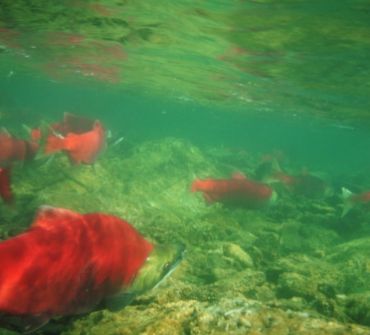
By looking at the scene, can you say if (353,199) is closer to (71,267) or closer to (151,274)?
(151,274)

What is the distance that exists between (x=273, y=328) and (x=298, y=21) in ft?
42.3

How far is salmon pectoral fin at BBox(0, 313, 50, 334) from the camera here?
267 centimetres

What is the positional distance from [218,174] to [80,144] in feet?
44.8

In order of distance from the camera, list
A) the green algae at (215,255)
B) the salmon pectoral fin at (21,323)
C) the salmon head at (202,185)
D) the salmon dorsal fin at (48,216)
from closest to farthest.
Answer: the salmon pectoral fin at (21,323)
the salmon dorsal fin at (48,216)
the green algae at (215,255)
the salmon head at (202,185)

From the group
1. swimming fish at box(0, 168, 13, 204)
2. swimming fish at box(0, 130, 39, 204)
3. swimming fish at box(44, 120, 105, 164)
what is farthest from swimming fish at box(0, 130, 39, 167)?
swimming fish at box(0, 168, 13, 204)

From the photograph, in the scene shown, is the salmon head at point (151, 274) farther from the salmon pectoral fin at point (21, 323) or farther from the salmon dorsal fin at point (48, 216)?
the salmon dorsal fin at point (48, 216)

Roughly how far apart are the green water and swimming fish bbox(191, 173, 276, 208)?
0.92 meters

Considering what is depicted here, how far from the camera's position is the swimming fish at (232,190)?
1208 cm

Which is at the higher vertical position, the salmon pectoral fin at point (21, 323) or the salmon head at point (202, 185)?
the salmon pectoral fin at point (21, 323)

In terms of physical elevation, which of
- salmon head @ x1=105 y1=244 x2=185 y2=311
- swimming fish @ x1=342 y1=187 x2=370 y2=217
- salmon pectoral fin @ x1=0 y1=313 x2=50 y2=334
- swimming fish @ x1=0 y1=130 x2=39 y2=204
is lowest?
swimming fish @ x1=342 y1=187 x2=370 y2=217

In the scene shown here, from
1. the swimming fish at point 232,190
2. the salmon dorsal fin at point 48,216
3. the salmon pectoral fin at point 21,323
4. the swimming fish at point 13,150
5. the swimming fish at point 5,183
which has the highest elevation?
the salmon dorsal fin at point 48,216

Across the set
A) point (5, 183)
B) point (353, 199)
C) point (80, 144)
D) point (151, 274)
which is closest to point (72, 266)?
point (151, 274)

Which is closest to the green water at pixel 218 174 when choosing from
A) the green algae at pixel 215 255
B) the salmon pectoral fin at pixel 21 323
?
the green algae at pixel 215 255

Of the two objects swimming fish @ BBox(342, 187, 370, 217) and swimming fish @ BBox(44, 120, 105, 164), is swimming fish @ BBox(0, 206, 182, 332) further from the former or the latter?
swimming fish @ BBox(342, 187, 370, 217)
